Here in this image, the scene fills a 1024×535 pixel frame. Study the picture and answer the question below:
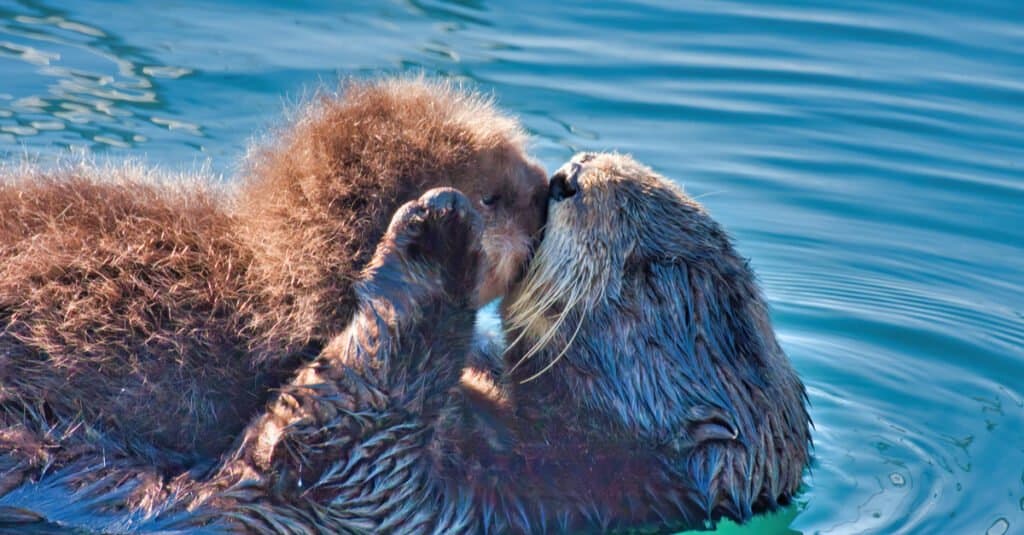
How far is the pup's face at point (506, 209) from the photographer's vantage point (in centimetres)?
393

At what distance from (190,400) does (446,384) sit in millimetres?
695

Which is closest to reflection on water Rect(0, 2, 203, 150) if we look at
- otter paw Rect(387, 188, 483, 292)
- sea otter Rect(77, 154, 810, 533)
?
sea otter Rect(77, 154, 810, 533)

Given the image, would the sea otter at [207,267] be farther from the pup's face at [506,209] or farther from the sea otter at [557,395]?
the sea otter at [557,395]

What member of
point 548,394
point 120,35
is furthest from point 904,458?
point 120,35

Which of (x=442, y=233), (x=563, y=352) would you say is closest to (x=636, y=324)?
(x=563, y=352)

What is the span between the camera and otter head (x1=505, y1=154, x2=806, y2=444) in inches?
158

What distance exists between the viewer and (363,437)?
3.64 m

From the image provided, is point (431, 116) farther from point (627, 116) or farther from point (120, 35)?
point (120, 35)

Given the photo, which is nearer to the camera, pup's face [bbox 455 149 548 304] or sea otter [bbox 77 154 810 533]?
sea otter [bbox 77 154 810 533]

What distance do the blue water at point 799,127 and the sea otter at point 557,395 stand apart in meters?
0.56

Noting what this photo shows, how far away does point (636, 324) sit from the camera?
407cm

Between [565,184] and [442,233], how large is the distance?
0.63 m

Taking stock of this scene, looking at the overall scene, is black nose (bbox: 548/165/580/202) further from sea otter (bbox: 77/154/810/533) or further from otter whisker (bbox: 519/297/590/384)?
otter whisker (bbox: 519/297/590/384)

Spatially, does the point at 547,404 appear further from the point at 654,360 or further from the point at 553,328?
the point at 654,360
